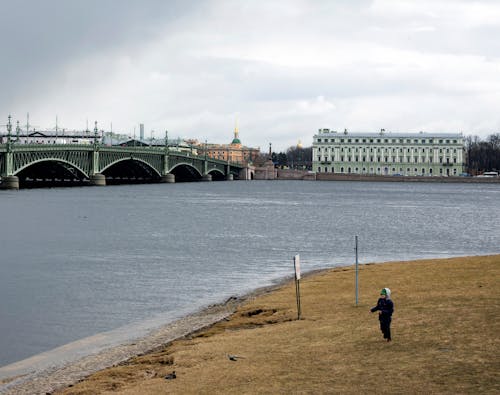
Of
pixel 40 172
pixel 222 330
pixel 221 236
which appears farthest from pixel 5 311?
pixel 40 172

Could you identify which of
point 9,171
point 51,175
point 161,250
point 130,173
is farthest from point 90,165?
point 161,250

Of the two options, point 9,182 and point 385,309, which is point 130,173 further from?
point 385,309

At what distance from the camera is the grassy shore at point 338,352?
1309cm

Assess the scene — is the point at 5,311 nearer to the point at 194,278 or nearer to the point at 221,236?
the point at 194,278

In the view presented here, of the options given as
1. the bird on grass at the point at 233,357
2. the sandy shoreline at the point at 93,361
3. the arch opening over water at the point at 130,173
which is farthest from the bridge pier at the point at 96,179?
the bird on grass at the point at 233,357

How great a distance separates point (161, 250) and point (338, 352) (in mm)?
29987

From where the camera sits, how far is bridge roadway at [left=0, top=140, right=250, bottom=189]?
3871 inches

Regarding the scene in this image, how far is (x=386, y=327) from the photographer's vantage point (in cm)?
1545

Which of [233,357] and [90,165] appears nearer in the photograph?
[233,357]

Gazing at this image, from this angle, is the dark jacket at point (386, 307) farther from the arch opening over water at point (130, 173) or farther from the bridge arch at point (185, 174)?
the bridge arch at point (185, 174)

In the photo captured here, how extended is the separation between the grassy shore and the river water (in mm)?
4355

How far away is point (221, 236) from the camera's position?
53.7 metres

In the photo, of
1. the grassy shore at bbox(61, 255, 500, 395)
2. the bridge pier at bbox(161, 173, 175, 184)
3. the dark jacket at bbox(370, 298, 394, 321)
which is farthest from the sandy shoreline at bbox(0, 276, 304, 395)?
the bridge pier at bbox(161, 173, 175, 184)

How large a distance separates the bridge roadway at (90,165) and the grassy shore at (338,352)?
3088 inches
